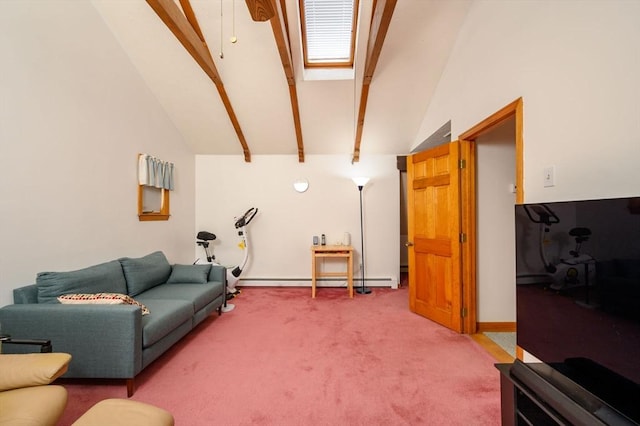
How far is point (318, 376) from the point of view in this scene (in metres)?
2.12

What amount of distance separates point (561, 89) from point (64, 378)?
13.2 feet

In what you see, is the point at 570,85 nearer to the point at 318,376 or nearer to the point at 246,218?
the point at 318,376

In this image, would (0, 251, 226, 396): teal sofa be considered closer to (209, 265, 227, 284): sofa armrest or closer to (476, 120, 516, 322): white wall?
(209, 265, 227, 284): sofa armrest

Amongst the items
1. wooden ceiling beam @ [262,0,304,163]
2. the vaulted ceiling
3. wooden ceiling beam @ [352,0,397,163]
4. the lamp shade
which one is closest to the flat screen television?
wooden ceiling beam @ [352,0,397,163]

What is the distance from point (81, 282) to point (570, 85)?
3817mm

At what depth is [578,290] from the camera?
112 centimetres

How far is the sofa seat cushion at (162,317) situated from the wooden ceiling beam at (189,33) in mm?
2562

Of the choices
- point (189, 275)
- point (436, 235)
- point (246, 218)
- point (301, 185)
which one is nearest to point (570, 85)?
point (436, 235)

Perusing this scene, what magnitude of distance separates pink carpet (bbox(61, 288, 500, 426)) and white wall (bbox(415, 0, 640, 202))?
1534mm

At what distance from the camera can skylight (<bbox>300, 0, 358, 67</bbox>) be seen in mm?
3004

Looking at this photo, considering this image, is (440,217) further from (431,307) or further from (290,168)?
(290,168)

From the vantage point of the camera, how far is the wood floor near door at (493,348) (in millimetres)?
2355

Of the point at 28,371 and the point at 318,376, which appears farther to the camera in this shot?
the point at 318,376

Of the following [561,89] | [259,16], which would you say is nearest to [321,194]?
[259,16]
